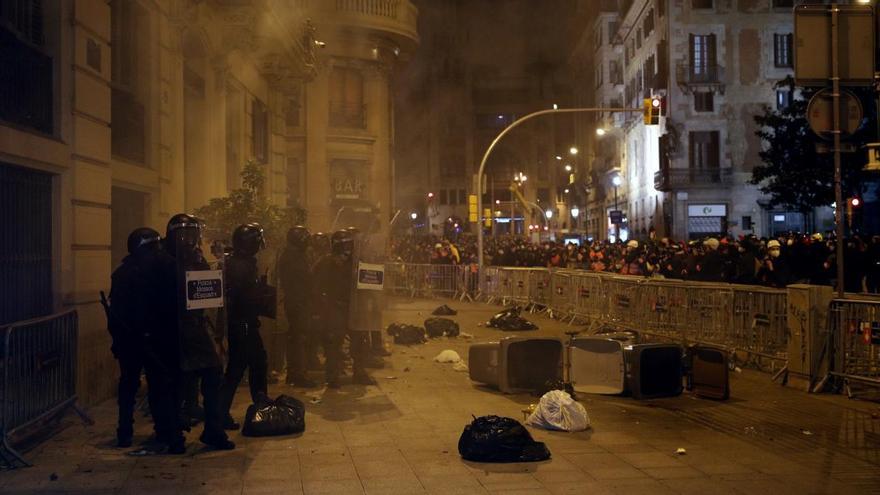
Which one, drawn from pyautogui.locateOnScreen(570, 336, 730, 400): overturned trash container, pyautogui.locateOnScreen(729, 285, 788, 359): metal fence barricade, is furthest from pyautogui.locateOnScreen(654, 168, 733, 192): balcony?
pyautogui.locateOnScreen(570, 336, 730, 400): overturned trash container

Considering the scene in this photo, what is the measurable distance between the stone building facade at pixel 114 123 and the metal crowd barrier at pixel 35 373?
77 cm

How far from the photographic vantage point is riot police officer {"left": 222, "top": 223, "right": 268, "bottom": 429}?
7.34 m

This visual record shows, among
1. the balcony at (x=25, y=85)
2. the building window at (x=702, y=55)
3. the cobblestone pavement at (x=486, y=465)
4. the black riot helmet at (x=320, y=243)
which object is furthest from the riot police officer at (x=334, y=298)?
the building window at (x=702, y=55)

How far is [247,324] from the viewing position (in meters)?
7.39

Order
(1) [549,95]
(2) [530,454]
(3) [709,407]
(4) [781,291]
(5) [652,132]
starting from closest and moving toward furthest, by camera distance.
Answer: (2) [530,454] → (3) [709,407] → (4) [781,291] → (5) [652,132] → (1) [549,95]

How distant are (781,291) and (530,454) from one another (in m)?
5.79

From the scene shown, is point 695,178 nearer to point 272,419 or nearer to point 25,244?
point 272,419

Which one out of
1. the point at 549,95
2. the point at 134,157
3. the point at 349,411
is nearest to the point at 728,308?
the point at 349,411

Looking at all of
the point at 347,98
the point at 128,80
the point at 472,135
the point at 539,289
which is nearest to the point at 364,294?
the point at 128,80

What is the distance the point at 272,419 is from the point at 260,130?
43.2 feet

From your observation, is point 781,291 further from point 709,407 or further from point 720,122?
point 720,122

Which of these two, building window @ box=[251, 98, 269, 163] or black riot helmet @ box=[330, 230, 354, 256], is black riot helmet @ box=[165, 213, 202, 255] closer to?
black riot helmet @ box=[330, 230, 354, 256]

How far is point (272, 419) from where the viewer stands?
7.18 metres

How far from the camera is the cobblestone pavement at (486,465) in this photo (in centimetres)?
584
